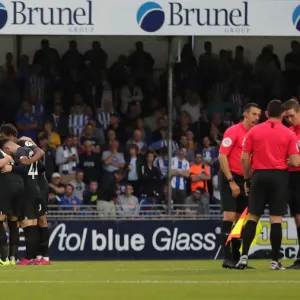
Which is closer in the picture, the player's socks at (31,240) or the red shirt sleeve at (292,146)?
the red shirt sleeve at (292,146)

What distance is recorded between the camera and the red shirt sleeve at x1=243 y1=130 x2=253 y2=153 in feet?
46.1

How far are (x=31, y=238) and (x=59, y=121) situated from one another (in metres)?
7.06

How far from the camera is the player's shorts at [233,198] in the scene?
15.3m

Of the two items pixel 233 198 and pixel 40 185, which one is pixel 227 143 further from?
pixel 40 185

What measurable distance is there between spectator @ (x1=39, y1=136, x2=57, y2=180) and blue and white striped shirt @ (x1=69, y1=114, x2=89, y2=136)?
38.2 inches

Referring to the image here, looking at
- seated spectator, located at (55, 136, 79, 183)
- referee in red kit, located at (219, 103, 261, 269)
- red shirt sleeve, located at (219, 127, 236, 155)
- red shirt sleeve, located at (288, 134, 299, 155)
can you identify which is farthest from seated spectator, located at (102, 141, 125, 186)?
red shirt sleeve, located at (288, 134, 299, 155)

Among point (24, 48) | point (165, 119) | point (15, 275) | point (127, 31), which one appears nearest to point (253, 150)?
point (15, 275)

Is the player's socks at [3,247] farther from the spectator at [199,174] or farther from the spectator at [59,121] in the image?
the spectator at [59,121]

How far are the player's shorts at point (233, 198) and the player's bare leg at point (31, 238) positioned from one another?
3218 millimetres

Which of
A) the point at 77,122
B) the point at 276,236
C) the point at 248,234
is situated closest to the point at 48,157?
the point at 77,122

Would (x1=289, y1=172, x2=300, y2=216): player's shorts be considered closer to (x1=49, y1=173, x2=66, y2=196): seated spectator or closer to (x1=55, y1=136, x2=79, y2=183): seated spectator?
(x1=49, y1=173, x2=66, y2=196): seated spectator

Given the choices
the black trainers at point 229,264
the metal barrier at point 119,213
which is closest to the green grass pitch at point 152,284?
the black trainers at point 229,264

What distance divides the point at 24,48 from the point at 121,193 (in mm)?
4509

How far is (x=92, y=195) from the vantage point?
886 inches
